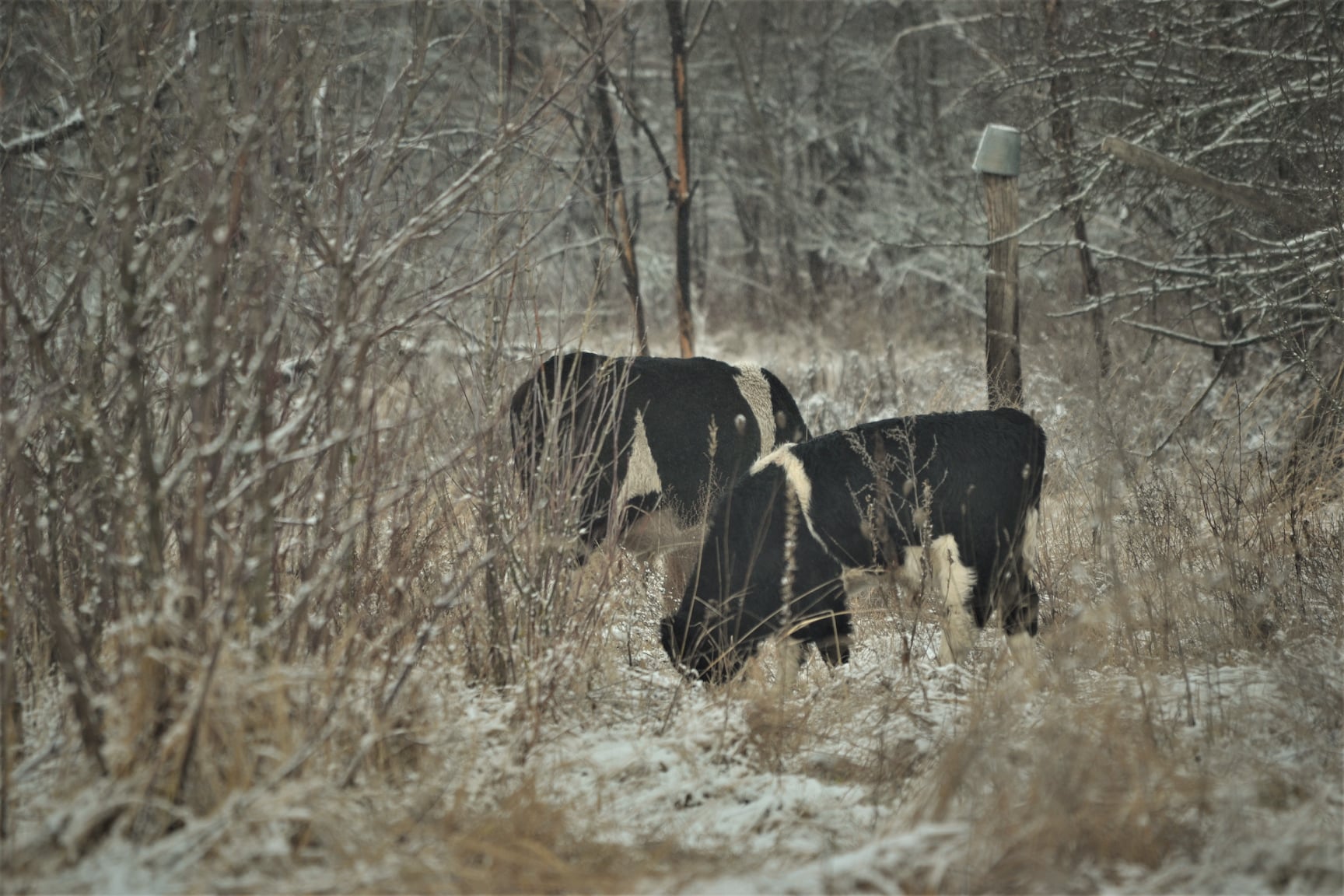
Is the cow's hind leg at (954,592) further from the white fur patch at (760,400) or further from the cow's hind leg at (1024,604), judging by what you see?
the white fur patch at (760,400)

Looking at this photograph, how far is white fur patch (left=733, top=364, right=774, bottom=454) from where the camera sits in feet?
18.1

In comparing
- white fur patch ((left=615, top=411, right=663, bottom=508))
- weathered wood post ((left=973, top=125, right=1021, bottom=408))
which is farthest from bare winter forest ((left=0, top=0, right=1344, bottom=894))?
weathered wood post ((left=973, top=125, right=1021, bottom=408))

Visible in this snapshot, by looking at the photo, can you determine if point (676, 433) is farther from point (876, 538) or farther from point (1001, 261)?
point (1001, 261)

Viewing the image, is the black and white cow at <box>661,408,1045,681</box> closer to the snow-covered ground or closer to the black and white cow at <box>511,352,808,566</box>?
the snow-covered ground

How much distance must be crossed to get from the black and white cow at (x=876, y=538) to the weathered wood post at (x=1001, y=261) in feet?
7.80

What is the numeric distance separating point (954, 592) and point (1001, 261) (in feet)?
9.66

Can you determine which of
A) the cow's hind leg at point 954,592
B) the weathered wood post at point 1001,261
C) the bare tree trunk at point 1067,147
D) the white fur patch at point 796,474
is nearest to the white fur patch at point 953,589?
the cow's hind leg at point 954,592

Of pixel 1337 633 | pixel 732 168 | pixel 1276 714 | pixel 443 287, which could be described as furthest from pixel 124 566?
pixel 732 168

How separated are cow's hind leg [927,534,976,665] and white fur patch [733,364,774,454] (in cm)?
162

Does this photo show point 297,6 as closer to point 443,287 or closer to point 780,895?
point 443,287

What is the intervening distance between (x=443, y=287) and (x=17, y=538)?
4.60 ft

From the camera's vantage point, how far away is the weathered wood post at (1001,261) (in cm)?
618

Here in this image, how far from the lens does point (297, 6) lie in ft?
11.2

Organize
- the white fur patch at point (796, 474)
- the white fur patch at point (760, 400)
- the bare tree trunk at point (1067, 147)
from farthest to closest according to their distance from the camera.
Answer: the bare tree trunk at point (1067, 147) → the white fur patch at point (760, 400) → the white fur patch at point (796, 474)
